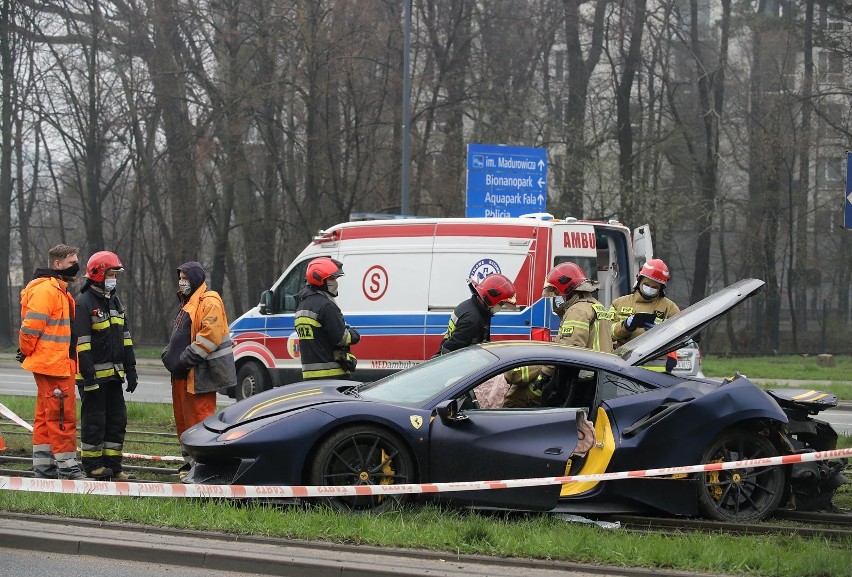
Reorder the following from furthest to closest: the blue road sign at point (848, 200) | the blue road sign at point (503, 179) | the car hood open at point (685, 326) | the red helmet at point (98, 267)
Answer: the blue road sign at point (503, 179), the red helmet at point (98, 267), the blue road sign at point (848, 200), the car hood open at point (685, 326)

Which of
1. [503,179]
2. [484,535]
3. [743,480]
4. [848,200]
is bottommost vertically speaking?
[484,535]

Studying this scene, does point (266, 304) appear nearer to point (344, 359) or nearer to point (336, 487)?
point (344, 359)

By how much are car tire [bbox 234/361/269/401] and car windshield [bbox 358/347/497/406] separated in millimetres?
7160

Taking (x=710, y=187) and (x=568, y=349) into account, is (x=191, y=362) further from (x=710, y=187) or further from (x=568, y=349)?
(x=710, y=187)

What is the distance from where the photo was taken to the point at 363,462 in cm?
690

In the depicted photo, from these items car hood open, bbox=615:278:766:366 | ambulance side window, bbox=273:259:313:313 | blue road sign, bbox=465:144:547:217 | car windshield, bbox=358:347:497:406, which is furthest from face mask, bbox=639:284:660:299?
blue road sign, bbox=465:144:547:217

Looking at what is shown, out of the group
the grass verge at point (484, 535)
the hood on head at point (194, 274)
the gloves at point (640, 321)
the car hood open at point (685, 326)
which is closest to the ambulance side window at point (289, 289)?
the hood on head at point (194, 274)

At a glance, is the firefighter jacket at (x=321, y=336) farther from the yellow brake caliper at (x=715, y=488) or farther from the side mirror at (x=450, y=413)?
the yellow brake caliper at (x=715, y=488)

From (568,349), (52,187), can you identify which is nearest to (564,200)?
(52,187)

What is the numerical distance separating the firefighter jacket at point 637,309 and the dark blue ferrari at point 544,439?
90.4 inches

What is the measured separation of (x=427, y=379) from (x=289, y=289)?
7.48 meters

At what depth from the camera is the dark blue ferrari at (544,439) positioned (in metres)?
6.85

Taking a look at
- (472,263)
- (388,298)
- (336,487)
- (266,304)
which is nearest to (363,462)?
(336,487)

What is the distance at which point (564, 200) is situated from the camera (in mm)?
31188
